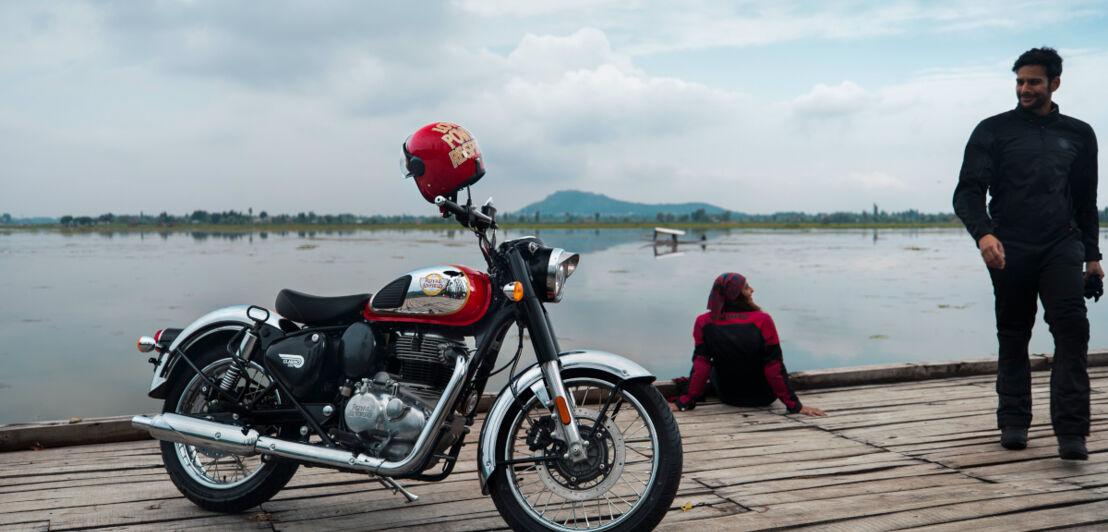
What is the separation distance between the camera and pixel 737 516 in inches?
119

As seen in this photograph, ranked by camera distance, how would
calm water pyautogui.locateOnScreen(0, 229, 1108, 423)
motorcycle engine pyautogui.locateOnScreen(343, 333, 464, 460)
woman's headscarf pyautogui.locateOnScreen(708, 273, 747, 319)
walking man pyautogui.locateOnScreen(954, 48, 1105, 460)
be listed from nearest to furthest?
motorcycle engine pyautogui.locateOnScreen(343, 333, 464, 460), walking man pyautogui.locateOnScreen(954, 48, 1105, 460), woman's headscarf pyautogui.locateOnScreen(708, 273, 747, 319), calm water pyautogui.locateOnScreen(0, 229, 1108, 423)

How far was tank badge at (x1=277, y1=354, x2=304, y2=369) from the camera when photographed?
2.97 m

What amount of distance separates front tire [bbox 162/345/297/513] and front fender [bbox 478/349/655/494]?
2.82ft

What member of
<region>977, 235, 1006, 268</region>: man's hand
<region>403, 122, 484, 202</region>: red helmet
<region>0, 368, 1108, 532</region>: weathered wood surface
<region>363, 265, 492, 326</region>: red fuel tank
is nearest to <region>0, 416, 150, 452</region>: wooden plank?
<region>0, 368, 1108, 532</region>: weathered wood surface

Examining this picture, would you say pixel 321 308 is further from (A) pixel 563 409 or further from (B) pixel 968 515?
(B) pixel 968 515

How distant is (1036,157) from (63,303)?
777 inches

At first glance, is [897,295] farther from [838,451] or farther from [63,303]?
[63,303]

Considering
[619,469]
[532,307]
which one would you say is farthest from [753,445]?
[532,307]

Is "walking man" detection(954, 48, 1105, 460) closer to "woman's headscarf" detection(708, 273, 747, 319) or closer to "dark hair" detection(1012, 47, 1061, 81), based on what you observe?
"dark hair" detection(1012, 47, 1061, 81)

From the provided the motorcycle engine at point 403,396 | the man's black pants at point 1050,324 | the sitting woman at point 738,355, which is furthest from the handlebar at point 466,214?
the man's black pants at point 1050,324

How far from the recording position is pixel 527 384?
2771mm

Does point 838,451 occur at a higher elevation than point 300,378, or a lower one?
lower

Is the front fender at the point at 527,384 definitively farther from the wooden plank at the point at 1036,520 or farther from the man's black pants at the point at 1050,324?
the man's black pants at the point at 1050,324

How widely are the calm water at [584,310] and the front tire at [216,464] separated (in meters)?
5.19
